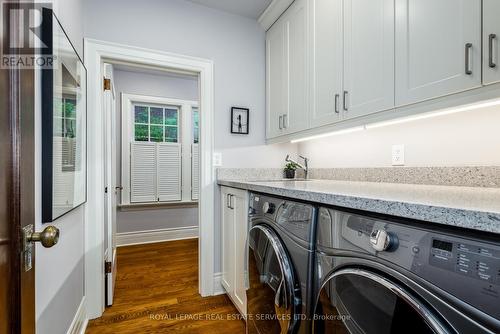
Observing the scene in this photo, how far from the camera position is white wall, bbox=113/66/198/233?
3488mm

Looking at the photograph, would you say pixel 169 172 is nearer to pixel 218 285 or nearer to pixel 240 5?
pixel 218 285

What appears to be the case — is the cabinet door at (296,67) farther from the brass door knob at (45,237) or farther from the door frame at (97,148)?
the brass door knob at (45,237)

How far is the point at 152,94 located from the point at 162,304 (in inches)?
109

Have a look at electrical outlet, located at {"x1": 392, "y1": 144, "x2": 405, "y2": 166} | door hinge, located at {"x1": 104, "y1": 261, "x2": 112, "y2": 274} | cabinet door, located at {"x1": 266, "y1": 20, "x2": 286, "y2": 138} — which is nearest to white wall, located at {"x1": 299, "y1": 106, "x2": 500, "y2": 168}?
electrical outlet, located at {"x1": 392, "y1": 144, "x2": 405, "y2": 166}

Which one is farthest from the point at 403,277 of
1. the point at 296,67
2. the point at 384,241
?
the point at 296,67

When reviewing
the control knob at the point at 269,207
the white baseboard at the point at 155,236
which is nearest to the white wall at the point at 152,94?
the white baseboard at the point at 155,236

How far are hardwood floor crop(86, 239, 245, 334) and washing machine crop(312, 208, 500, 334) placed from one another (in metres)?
1.17

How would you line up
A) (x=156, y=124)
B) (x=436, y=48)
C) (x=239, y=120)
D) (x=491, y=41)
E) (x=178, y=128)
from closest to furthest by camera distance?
(x=491, y=41), (x=436, y=48), (x=239, y=120), (x=156, y=124), (x=178, y=128)

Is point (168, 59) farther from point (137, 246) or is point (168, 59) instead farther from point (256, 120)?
point (137, 246)

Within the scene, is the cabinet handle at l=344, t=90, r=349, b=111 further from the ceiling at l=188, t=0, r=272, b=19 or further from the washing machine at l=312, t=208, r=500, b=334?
the ceiling at l=188, t=0, r=272, b=19

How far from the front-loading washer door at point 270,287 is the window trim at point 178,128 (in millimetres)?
2561

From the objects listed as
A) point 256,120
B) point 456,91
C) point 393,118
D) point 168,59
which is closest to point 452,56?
point 456,91

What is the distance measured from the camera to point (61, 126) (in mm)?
1263

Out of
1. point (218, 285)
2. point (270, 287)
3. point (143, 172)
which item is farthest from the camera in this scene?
point (143, 172)
